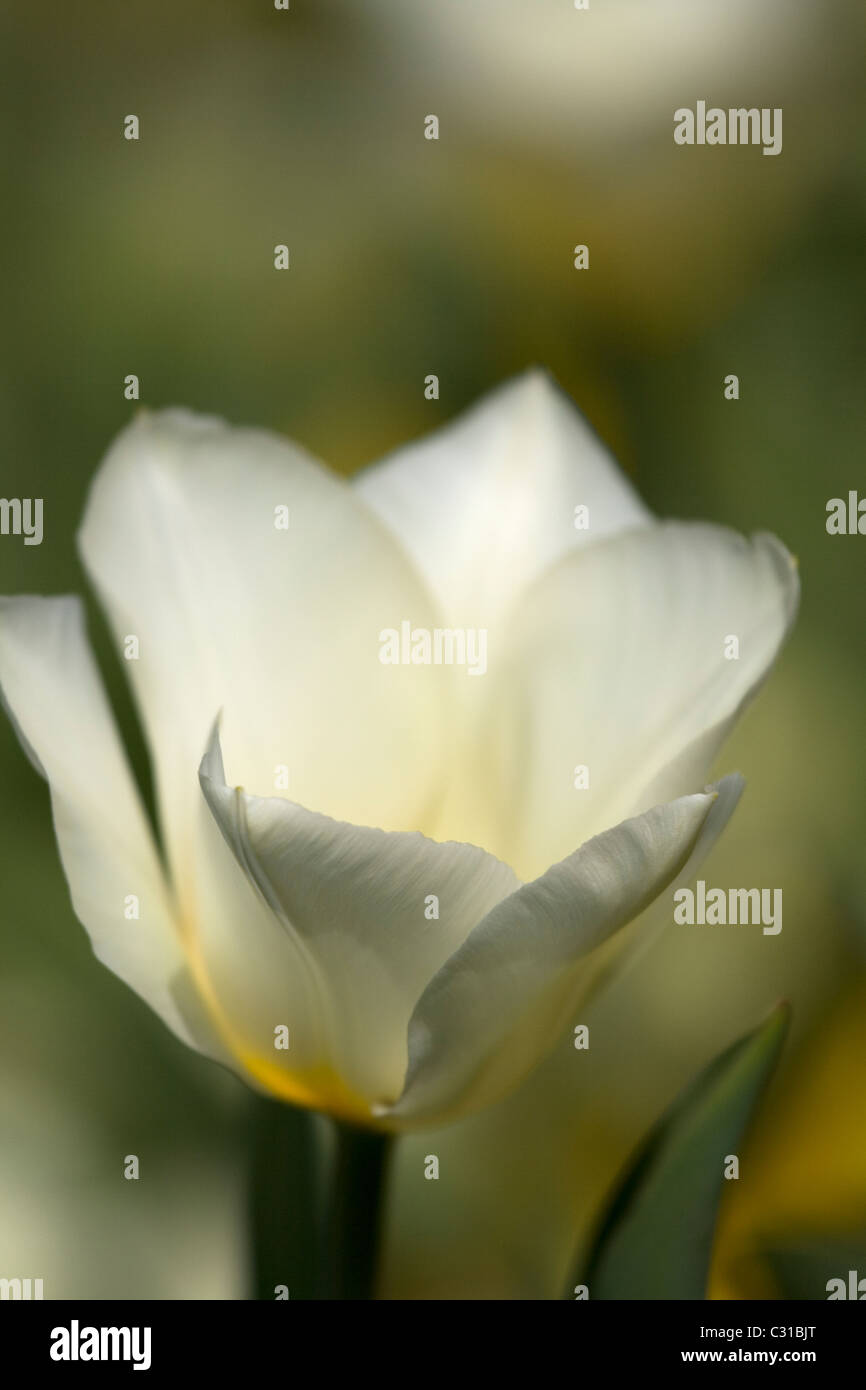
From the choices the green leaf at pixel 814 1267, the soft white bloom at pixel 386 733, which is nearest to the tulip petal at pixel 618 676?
the soft white bloom at pixel 386 733

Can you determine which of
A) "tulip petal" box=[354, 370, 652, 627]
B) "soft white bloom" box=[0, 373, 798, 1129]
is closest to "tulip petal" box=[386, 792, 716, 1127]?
"soft white bloom" box=[0, 373, 798, 1129]

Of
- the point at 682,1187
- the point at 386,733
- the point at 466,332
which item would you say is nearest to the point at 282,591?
the point at 386,733

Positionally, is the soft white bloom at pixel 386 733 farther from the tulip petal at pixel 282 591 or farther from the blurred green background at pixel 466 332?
the blurred green background at pixel 466 332

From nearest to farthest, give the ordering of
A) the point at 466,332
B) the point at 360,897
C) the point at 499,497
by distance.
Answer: the point at 360,897
the point at 499,497
the point at 466,332

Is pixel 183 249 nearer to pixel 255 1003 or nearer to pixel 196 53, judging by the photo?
pixel 196 53

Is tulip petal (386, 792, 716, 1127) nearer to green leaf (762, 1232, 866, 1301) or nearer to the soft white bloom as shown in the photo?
the soft white bloom

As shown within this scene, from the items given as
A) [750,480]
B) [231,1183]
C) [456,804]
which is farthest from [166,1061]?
[750,480]

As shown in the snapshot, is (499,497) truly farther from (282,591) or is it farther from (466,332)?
(466,332)
